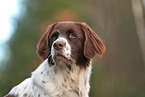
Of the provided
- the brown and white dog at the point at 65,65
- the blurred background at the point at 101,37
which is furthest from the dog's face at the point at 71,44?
the blurred background at the point at 101,37

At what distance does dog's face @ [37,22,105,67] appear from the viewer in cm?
545

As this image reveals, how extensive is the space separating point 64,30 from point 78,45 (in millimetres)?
372

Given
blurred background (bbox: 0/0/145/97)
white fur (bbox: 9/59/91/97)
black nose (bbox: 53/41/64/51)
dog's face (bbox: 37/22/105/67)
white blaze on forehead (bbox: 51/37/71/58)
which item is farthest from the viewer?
blurred background (bbox: 0/0/145/97)

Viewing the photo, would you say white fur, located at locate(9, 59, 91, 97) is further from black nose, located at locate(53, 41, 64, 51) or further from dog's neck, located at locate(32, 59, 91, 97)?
black nose, located at locate(53, 41, 64, 51)

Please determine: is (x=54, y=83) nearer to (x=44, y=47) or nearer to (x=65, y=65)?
(x=65, y=65)

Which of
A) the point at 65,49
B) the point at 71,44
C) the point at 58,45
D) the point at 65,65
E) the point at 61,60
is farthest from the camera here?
the point at 65,65

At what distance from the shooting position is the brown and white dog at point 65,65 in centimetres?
555

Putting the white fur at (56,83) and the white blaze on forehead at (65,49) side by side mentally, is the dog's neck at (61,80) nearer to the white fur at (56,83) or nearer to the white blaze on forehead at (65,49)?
the white fur at (56,83)

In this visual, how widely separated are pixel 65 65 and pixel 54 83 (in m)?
0.38

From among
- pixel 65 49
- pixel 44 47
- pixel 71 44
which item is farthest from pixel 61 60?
pixel 44 47

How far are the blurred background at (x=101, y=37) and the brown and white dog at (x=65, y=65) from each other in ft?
51.1

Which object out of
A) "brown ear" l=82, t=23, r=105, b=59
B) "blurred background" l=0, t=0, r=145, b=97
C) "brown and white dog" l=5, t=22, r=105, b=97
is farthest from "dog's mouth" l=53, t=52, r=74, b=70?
"blurred background" l=0, t=0, r=145, b=97

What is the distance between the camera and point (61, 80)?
5.65 metres

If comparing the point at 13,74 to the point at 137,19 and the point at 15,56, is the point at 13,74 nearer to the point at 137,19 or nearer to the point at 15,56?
the point at 15,56
